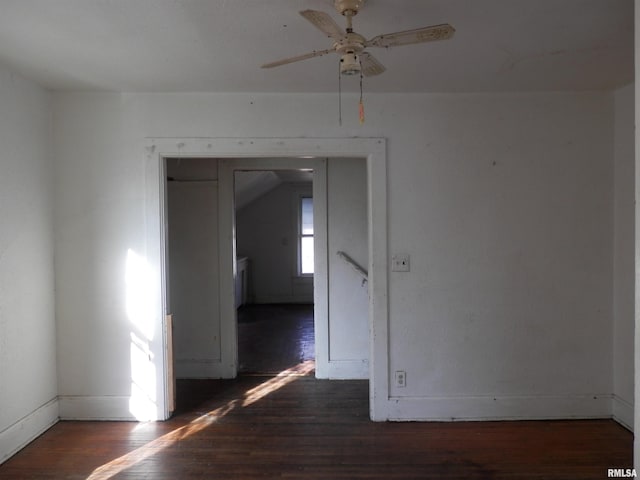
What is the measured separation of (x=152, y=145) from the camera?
293 centimetres

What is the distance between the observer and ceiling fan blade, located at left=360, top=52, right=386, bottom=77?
5.90 ft

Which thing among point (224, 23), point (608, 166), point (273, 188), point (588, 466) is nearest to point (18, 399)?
point (224, 23)

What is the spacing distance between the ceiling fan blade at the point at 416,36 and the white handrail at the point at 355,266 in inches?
92.0

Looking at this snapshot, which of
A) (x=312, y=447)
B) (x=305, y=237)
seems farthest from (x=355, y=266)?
(x=305, y=237)

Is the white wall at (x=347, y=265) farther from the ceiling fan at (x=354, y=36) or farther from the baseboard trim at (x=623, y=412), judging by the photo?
the ceiling fan at (x=354, y=36)

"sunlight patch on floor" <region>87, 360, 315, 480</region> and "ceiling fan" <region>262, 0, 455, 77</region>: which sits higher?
"ceiling fan" <region>262, 0, 455, 77</region>

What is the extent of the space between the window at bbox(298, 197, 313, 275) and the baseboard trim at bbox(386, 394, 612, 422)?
5.01m

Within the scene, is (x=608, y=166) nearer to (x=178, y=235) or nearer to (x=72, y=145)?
(x=178, y=235)

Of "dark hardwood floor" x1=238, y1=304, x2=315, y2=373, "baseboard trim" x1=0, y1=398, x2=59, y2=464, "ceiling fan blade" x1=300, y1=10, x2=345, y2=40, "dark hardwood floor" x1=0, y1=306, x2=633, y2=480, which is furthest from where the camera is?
"dark hardwood floor" x1=238, y1=304, x2=315, y2=373

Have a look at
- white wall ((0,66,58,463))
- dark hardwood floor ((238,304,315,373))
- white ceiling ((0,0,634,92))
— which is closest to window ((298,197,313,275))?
dark hardwood floor ((238,304,315,373))

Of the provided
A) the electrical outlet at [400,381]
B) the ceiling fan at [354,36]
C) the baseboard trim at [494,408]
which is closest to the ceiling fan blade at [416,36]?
the ceiling fan at [354,36]

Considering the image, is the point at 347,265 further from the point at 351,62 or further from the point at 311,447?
the point at 351,62

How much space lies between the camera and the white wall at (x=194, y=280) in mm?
3842

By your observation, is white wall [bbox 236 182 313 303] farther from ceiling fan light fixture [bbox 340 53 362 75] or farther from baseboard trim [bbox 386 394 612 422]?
ceiling fan light fixture [bbox 340 53 362 75]
